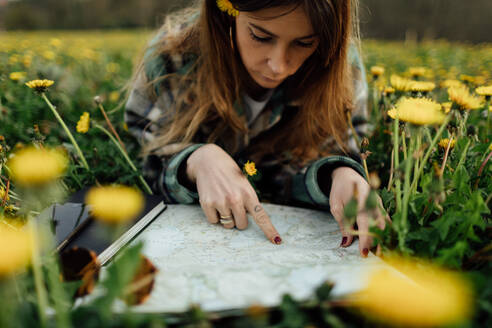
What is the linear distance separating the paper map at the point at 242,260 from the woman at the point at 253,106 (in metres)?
0.05

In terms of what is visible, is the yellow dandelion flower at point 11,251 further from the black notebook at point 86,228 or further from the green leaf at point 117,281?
the black notebook at point 86,228

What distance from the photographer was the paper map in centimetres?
55

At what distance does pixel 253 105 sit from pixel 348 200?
2.29 ft

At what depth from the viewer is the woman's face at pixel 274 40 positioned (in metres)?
0.93

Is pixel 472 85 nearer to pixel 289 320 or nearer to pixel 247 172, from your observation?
pixel 247 172

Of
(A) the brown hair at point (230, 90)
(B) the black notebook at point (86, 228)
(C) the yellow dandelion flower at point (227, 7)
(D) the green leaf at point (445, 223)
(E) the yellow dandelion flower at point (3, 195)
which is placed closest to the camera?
(D) the green leaf at point (445, 223)

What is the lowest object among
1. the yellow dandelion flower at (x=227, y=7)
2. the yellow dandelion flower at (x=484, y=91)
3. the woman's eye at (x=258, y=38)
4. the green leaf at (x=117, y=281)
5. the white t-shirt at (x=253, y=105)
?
the green leaf at (x=117, y=281)

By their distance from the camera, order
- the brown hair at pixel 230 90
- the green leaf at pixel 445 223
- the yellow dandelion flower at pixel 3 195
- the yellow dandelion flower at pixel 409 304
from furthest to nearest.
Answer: the brown hair at pixel 230 90 < the yellow dandelion flower at pixel 3 195 < the green leaf at pixel 445 223 < the yellow dandelion flower at pixel 409 304

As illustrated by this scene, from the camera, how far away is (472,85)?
1.59m

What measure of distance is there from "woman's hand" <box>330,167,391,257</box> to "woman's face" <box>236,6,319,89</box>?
379 mm

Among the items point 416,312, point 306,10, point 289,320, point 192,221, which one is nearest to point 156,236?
point 192,221

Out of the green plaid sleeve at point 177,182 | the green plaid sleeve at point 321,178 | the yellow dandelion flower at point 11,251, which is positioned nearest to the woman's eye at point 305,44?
the green plaid sleeve at point 321,178

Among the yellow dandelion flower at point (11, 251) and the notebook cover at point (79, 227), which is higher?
the yellow dandelion flower at point (11, 251)

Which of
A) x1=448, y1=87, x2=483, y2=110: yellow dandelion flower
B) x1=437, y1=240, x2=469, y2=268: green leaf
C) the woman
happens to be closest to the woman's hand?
the woman
